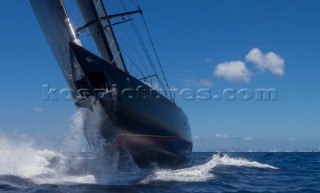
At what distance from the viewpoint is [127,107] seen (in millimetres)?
11453

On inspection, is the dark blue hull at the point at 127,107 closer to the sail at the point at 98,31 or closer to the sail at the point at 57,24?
the sail at the point at 57,24

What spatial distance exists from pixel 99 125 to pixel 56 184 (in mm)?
3286

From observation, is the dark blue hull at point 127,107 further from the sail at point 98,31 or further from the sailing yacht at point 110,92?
the sail at point 98,31

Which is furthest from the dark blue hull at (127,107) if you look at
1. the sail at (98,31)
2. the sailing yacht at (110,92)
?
the sail at (98,31)

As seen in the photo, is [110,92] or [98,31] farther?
[98,31]

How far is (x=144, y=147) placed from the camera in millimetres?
12180

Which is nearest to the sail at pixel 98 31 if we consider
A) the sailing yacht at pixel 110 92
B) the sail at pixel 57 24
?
the sailing yacht at pixel 110 92

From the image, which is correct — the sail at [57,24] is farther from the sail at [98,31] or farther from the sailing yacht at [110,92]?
the sail at [98,31]

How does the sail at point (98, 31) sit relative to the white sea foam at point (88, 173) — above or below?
above

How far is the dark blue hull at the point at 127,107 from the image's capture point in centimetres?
1105

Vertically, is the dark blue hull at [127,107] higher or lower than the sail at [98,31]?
lower

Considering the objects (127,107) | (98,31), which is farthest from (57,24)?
(127,107)

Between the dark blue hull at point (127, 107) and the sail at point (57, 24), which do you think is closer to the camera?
the dark blue hull at point (127, 107)

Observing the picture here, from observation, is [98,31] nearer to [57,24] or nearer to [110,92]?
[57,24]
